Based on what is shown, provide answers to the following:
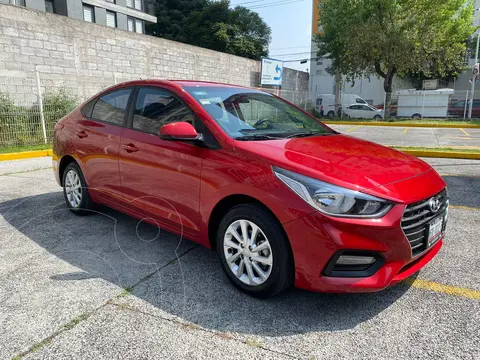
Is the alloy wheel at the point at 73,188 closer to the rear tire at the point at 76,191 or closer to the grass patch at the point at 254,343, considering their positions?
the rear tire at the point at 76,191

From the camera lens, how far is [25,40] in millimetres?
11328

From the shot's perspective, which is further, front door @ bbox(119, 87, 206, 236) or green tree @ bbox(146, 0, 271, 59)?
green tree @ bbox(146, 0, 271, 59)

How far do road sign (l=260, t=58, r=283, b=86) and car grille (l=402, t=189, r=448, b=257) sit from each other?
21.7 m

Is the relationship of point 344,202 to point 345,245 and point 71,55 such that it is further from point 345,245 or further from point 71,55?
point 71,55

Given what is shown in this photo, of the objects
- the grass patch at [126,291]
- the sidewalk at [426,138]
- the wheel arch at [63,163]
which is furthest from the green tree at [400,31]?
the grass patch at [126,291]

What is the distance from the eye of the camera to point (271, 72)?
78.2 ft

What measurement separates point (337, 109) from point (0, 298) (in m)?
29.1

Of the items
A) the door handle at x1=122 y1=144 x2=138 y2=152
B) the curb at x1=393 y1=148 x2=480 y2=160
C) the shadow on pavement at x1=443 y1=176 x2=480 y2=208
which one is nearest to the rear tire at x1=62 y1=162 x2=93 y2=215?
the door handle at x1=122 y1=144 x2=138 y2=152

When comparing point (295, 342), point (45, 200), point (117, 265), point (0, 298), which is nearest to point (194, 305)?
point (295, 342)

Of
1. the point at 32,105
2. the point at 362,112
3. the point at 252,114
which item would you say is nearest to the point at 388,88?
the point at 362,112

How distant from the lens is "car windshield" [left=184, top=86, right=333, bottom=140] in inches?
128

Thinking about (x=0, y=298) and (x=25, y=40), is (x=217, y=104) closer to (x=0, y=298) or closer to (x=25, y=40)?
(x=0, y=298)

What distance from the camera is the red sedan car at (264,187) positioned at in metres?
2.40

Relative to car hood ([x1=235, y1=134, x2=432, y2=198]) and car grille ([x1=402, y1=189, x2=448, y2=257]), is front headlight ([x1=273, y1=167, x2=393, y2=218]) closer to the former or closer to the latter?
car hood ([x1=235, y1=134, x2=432, y2=198])
